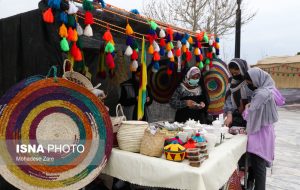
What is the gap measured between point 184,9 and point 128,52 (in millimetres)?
8286

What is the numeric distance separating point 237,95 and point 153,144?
1.37 m

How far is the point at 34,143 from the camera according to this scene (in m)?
1.80

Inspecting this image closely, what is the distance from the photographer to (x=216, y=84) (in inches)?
168

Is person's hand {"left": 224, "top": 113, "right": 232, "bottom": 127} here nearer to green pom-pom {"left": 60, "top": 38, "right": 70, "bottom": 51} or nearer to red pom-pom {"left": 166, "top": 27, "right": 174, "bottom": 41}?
red pom-pom {"left": 166, "top": 27, "right": 174, "bottom": 41}

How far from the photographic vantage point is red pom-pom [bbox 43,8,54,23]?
77.2 inches

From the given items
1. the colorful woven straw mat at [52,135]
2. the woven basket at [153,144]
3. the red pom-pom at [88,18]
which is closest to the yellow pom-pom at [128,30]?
the red pom-pom at [88,18]

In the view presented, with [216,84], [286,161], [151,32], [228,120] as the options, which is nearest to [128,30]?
[151,32]

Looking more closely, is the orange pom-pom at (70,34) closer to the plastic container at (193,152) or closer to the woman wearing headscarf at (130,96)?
the plastic container at (193,152)

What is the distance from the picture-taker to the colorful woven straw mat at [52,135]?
5.75 ft

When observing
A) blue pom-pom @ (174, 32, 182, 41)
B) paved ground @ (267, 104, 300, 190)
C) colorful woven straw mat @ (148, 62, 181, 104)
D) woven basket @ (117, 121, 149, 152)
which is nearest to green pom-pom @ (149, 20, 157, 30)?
blue pom-pom @ (174, 32, 182, 41)

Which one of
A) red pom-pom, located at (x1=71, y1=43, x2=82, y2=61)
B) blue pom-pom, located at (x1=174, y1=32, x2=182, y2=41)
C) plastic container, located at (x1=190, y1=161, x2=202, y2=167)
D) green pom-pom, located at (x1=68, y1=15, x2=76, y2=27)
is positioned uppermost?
blue pom-pom, located at (x1=174, y1=32, x2=182, y2=41)

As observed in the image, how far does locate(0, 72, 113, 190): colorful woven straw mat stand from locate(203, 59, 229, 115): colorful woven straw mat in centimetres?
259

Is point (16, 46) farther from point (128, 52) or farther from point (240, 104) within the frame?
point (240, 104)

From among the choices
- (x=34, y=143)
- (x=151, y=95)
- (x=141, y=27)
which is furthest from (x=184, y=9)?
(x=34, y=143)
